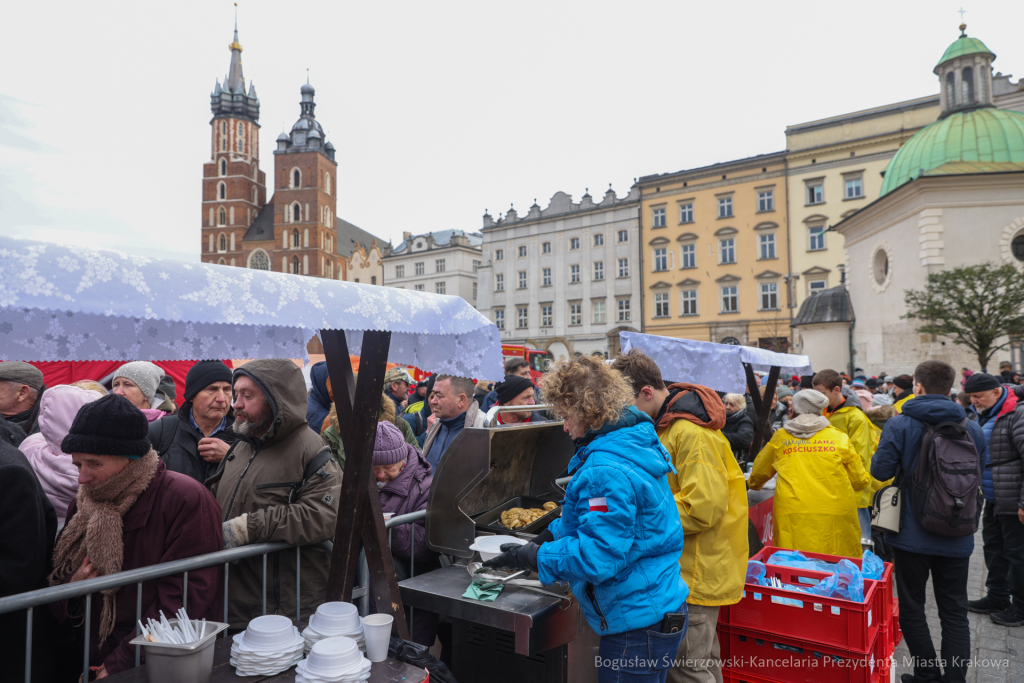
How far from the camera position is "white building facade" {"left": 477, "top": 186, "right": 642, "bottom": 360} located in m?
44.1

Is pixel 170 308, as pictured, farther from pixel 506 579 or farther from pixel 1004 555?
pixel 1004 555

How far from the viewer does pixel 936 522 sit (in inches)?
159

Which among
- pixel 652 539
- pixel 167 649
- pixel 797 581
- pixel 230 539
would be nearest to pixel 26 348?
pixel 167 649

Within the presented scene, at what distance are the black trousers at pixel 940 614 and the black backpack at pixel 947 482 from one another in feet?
0.90

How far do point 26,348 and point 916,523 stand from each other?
5153mm

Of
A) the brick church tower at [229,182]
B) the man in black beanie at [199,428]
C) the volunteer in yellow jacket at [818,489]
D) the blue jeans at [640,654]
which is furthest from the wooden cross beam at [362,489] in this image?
the brick church tower at [229,182]

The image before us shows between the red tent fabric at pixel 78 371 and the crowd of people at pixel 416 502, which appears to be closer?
the crowd of people at pixel 416 502

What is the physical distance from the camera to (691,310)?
41562 millimetres

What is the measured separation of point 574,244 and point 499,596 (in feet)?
146

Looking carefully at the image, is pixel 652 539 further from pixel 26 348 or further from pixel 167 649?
pixel 26 348

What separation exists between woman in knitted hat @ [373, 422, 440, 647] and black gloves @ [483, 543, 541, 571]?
873 mm

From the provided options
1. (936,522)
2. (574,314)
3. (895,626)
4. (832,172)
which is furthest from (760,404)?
(574,314)

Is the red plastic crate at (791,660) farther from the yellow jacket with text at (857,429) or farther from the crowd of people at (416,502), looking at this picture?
the yellow jacket with text at (857,429)

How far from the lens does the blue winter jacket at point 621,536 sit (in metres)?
2.36
